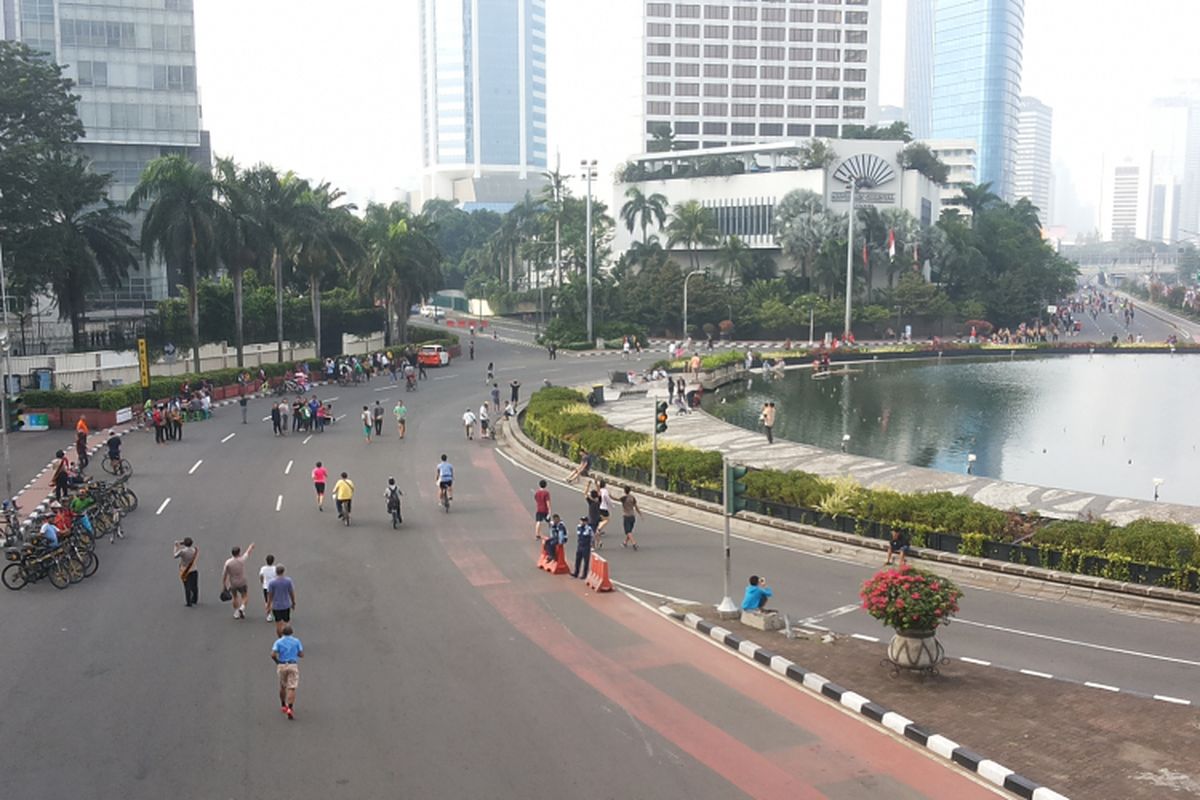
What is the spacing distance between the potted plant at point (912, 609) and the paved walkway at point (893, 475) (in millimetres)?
11311

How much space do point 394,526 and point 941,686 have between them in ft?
49.4

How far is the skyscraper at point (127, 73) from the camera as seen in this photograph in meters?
92.7

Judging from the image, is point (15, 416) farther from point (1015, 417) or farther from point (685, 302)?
point (685, 302)

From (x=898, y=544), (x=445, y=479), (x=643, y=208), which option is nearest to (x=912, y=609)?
(x=898, y=544)

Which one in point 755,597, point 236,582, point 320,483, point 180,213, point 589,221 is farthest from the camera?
point 589,221

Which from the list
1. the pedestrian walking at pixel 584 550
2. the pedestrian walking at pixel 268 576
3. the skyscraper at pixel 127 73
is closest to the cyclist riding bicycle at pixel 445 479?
the pedestrian walking at pixel 584 550

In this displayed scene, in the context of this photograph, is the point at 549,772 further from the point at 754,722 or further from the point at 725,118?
the point at 725,118

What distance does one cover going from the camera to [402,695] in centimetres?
1522

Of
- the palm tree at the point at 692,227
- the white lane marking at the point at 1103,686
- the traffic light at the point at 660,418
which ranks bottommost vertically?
the white lane marking at the point at 1103,686

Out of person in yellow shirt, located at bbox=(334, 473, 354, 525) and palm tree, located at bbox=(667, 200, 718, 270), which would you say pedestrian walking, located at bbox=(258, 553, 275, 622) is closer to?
person in yellow shirt, located at bbox=(334, 473, 354, 525)

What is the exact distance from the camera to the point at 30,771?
12859 mm

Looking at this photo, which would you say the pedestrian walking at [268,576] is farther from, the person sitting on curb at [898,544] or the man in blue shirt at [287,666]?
the person sitting on curb at [898,544]

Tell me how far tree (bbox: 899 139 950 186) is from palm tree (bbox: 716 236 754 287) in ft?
75.0

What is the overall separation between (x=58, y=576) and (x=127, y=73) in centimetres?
8592
